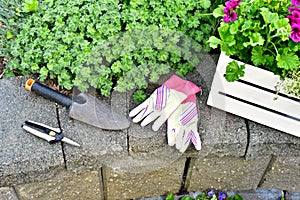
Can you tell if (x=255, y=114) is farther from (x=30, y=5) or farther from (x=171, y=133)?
(x=30, y=5)

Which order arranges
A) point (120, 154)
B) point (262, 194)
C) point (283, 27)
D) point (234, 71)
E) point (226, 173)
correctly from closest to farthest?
point (283, 27), point (234, 71), point (120, 154), point (226, 173), point (262, 194)

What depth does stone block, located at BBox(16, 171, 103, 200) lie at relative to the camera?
1.66 metres

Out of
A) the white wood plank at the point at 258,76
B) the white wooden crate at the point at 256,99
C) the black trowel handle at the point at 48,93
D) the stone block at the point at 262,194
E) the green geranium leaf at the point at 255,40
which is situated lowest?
the stone block at the point at 262,194

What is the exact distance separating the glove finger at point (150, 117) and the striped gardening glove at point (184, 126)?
0.05 metres

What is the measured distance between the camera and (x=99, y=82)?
166cm

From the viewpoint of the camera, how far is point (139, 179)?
5.90 ft

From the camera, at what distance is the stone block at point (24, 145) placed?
152 cm

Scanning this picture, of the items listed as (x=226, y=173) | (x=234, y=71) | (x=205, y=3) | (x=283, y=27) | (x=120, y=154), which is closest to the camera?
(x=283, y=27)

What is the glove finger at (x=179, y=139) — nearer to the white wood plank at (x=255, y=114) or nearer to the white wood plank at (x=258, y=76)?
the white wood plank at (x=255, y=114)

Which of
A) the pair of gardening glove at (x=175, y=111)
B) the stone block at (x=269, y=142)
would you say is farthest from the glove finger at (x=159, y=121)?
the stone block at (x=269, y=142)

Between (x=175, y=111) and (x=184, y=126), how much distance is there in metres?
0.07

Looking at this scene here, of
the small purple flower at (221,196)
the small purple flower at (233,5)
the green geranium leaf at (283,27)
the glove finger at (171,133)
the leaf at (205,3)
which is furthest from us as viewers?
the small purple flower at (221,196)

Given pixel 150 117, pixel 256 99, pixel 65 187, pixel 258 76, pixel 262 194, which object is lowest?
pixel 262 194

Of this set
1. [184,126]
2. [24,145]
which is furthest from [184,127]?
[24,145]
